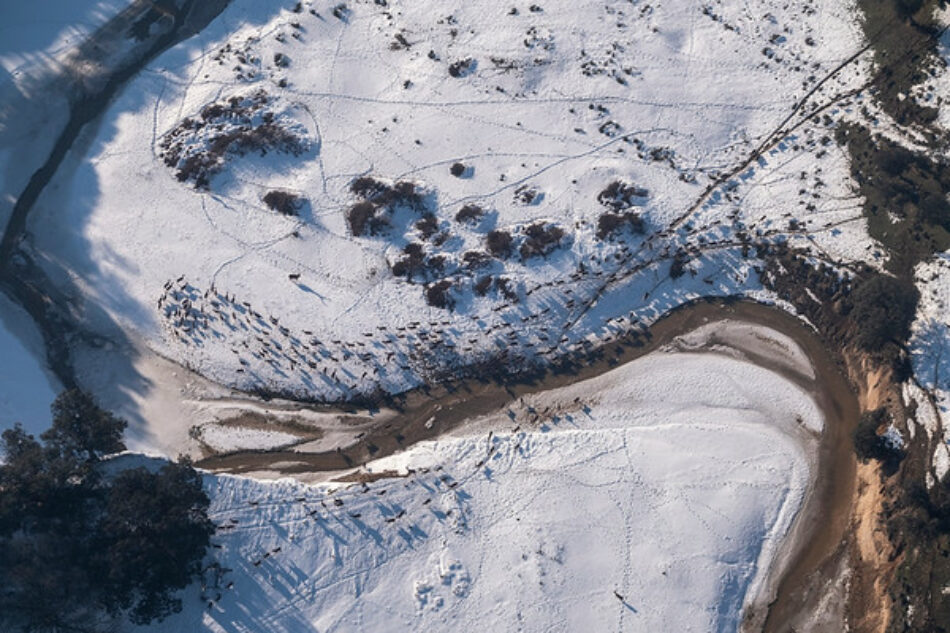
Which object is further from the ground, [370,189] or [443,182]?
[443,182]

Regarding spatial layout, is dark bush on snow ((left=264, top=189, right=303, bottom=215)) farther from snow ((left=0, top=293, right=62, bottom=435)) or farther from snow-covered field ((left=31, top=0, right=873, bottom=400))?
snow ((left=0, top=293, right=62, bottom=435))

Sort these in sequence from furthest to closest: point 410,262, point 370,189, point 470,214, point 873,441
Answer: point 370,189, point 470,214, point 410,262, point 873,441

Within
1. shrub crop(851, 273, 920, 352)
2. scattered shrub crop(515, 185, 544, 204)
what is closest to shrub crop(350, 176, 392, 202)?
scattered shrub crop(515, 185, 544, 204)

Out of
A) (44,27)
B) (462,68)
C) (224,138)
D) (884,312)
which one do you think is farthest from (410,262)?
(44,27)

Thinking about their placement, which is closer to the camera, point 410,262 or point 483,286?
point 483,286

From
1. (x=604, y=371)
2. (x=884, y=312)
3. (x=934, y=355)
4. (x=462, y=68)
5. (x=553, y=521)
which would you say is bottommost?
(x=553, y=521)

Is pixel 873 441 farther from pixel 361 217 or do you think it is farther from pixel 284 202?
pixel 284 202
